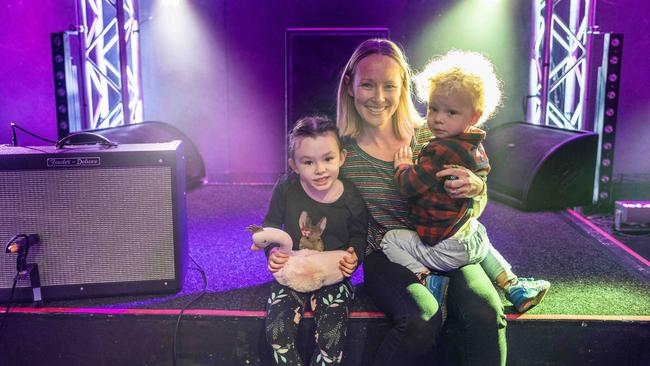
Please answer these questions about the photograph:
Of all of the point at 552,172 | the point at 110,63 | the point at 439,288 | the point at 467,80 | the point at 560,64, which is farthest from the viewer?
the point at 110,63

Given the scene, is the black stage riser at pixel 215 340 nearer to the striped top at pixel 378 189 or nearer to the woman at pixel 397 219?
the woman at pixel 397 219

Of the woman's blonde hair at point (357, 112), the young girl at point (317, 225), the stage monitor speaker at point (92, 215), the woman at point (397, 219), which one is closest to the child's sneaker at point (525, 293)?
the woman at point (397, 219)

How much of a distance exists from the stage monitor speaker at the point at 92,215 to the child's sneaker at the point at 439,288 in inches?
40.4

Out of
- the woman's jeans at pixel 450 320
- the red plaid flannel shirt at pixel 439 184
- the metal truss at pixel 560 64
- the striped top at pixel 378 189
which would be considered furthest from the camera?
the metal truss at pixel 560 64

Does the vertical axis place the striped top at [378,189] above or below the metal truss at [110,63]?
below

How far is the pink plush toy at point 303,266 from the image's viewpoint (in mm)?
2055

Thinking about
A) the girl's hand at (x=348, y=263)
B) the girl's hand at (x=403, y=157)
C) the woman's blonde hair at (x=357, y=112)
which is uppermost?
the woman's blonde hair at (x=357, y=112)

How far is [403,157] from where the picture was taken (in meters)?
2.10

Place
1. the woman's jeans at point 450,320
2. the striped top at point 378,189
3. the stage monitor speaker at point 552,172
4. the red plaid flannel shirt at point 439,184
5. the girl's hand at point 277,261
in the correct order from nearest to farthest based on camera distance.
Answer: the woman's jeans at point 450,320 → the red plaid flannel shirt at point 439,184 → the girl's hand at point 277,261 → the striped top at point 378,189 → the stage monitor speaker at point 552,172

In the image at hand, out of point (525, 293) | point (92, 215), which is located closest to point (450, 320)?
point (525, 293)

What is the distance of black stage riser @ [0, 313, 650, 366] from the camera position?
2.12 metres

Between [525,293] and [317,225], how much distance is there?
83 cm

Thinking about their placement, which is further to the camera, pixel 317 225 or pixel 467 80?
pixel 317 225

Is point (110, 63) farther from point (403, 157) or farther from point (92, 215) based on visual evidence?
point (403, 157)
